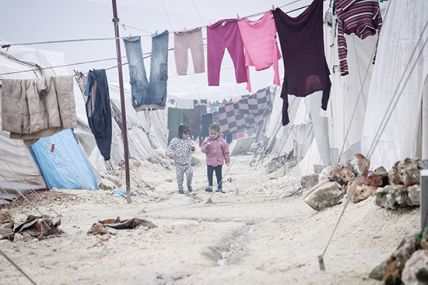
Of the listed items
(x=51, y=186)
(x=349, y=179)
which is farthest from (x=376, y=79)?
(x=51, y=186)

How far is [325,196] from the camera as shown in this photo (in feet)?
14.5

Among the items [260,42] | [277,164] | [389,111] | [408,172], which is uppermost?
[260,42]

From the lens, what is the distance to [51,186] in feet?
24.6

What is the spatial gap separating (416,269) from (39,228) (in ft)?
13.5

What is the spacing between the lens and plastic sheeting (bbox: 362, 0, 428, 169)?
383 centimetres

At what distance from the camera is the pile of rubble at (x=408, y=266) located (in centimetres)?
182

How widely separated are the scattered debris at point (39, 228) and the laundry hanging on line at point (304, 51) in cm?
362

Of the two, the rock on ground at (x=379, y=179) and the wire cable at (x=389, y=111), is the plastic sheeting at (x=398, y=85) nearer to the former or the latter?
the wire cable at (x=389, y=111)

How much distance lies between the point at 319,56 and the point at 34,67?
5.76m

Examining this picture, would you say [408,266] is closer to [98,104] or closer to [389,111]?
[389,111]

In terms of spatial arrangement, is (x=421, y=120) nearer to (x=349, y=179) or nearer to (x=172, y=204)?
(x=349, y=179)

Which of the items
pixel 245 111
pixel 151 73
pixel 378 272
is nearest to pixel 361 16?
pixel 378 272

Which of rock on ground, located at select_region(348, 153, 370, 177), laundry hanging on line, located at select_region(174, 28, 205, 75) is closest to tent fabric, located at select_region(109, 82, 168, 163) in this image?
laundry hanging on line, located at select_region(174, 28, 205, 75)

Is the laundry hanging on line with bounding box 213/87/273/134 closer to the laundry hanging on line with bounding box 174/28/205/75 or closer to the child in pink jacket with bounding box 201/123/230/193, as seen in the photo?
the child in pink jacket with bounding box 201/123/230/193
